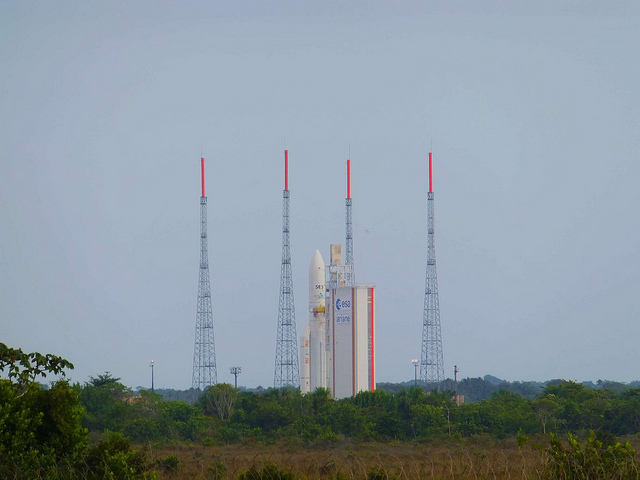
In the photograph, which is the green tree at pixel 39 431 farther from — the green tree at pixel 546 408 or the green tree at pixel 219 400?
the green tree at pixel 219 400

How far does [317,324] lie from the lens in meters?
76.8

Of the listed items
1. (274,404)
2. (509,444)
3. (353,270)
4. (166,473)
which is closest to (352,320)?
(353,270)

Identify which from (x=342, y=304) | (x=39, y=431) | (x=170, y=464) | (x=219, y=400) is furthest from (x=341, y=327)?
(x=39, y=431)

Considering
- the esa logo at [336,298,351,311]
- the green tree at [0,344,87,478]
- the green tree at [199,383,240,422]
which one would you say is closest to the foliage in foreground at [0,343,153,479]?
the green tree at [0,344,87,478]

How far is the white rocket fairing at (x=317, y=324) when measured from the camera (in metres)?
76.9

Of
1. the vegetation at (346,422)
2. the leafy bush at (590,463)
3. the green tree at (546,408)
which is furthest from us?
the green tree at (546,408)

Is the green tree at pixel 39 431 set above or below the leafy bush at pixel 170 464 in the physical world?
above

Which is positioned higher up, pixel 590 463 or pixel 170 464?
pixel 590 463

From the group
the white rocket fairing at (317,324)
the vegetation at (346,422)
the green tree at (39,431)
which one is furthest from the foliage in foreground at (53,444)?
the white rocket fairing at (317,324)

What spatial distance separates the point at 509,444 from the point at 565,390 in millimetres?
23712

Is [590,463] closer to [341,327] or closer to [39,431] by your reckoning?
[39,431]

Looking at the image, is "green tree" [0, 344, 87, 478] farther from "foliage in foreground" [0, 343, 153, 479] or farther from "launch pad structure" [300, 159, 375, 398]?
"launch pad structure" [300, 159, 375, 398]

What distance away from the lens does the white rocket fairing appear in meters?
76.9

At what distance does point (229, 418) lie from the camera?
67938 millimetres
